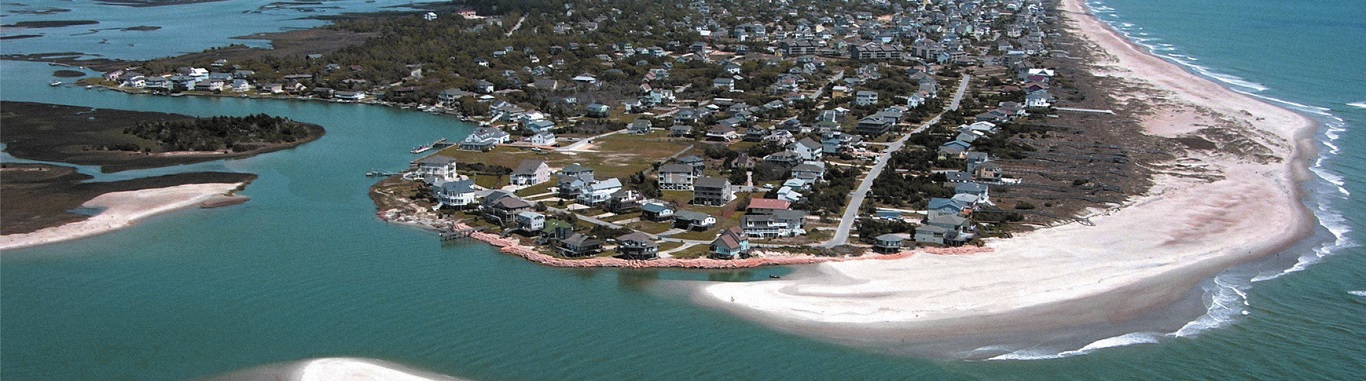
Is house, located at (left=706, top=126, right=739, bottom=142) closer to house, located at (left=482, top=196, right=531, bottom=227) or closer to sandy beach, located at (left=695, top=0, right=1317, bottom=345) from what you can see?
house, located at (left=482, top=196, right=531, bottom=227)

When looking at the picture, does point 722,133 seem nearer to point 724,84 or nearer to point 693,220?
point 724,84

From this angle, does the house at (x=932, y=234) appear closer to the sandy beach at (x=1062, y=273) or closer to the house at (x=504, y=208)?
the sandy beach at (x=1062, y=273)

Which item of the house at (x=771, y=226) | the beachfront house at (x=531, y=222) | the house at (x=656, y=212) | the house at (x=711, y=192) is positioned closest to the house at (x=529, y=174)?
the beachfront house at (x=531, y=222)

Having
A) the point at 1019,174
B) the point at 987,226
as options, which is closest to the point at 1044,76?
the point at 1019,174

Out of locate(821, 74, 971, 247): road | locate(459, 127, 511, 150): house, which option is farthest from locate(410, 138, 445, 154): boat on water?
locate(821, 74, 971, 247): road

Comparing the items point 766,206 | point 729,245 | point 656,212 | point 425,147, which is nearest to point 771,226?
point 766,206
